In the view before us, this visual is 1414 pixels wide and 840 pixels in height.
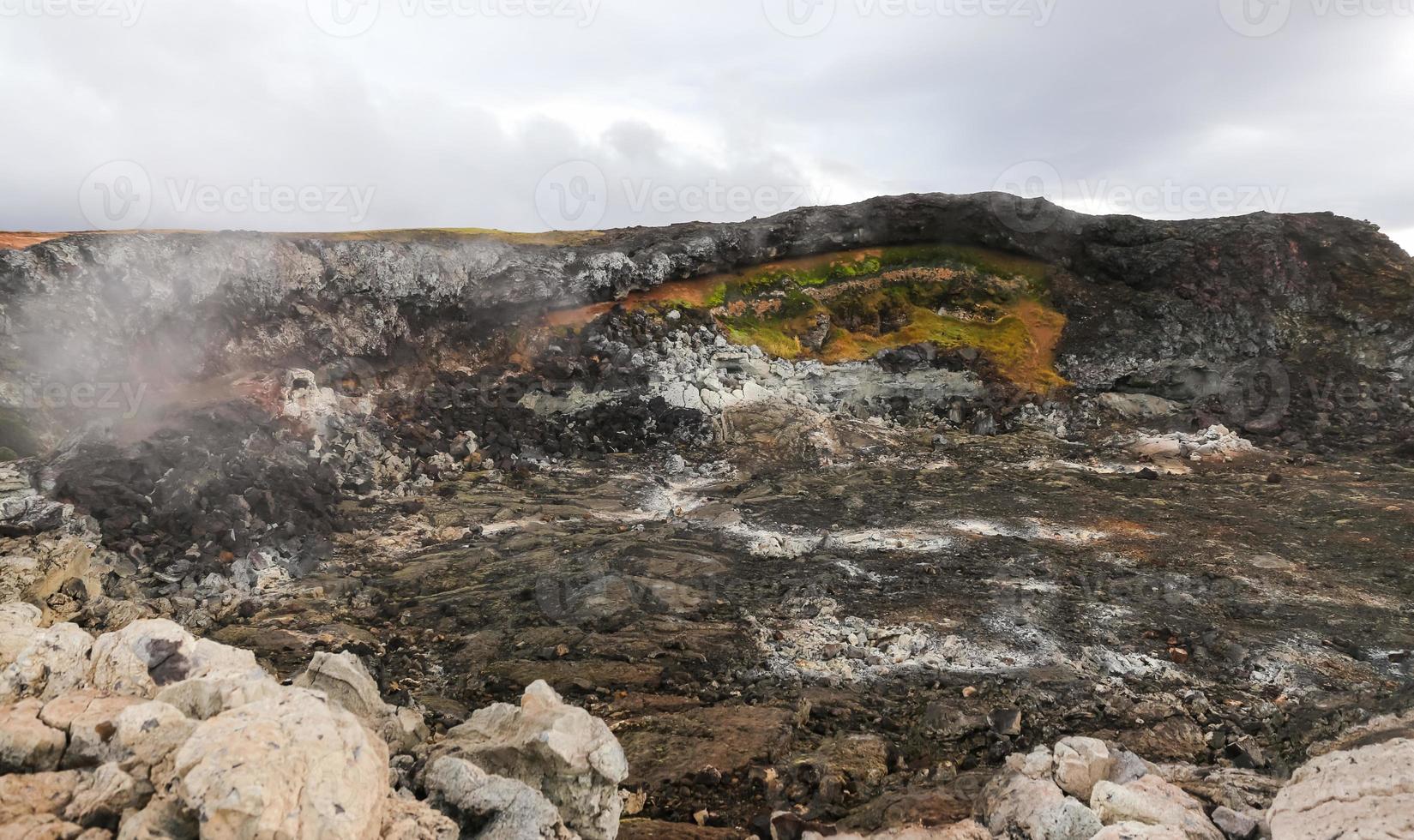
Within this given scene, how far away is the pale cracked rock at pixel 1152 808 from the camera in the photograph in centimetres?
710

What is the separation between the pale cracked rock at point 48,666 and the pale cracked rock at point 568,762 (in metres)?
3.43

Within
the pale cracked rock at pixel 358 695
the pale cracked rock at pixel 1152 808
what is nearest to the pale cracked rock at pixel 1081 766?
the pale cracked rock at pixel 1152 808

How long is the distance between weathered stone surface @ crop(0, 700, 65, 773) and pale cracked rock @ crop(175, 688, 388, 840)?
1.22 meters

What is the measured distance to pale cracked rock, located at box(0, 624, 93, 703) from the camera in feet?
21.8

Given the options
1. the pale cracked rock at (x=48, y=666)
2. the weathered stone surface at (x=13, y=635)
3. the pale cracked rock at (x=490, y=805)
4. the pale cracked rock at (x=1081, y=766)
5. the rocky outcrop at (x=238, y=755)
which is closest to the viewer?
the rocky outcrop at (x=238, y=755)

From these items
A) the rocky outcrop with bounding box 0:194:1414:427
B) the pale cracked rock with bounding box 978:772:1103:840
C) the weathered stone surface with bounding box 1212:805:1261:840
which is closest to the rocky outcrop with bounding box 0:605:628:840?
the pale cracked rock with bounding box 978:772:1103:840

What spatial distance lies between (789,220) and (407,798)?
29250 millimetres

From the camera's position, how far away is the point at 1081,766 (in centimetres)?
807

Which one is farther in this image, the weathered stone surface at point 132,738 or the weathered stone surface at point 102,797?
the weathered stone surface at point 132,738

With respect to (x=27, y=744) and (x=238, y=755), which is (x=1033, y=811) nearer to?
(x=238, y=755)

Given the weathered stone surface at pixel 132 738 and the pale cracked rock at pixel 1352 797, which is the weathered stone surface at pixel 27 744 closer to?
the weathered stone surface at pixel 132 738

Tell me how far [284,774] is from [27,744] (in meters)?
2.31

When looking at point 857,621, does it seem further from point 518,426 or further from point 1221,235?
point 1221,235

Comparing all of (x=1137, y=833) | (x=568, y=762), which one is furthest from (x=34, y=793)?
(x=1137, y=833)
